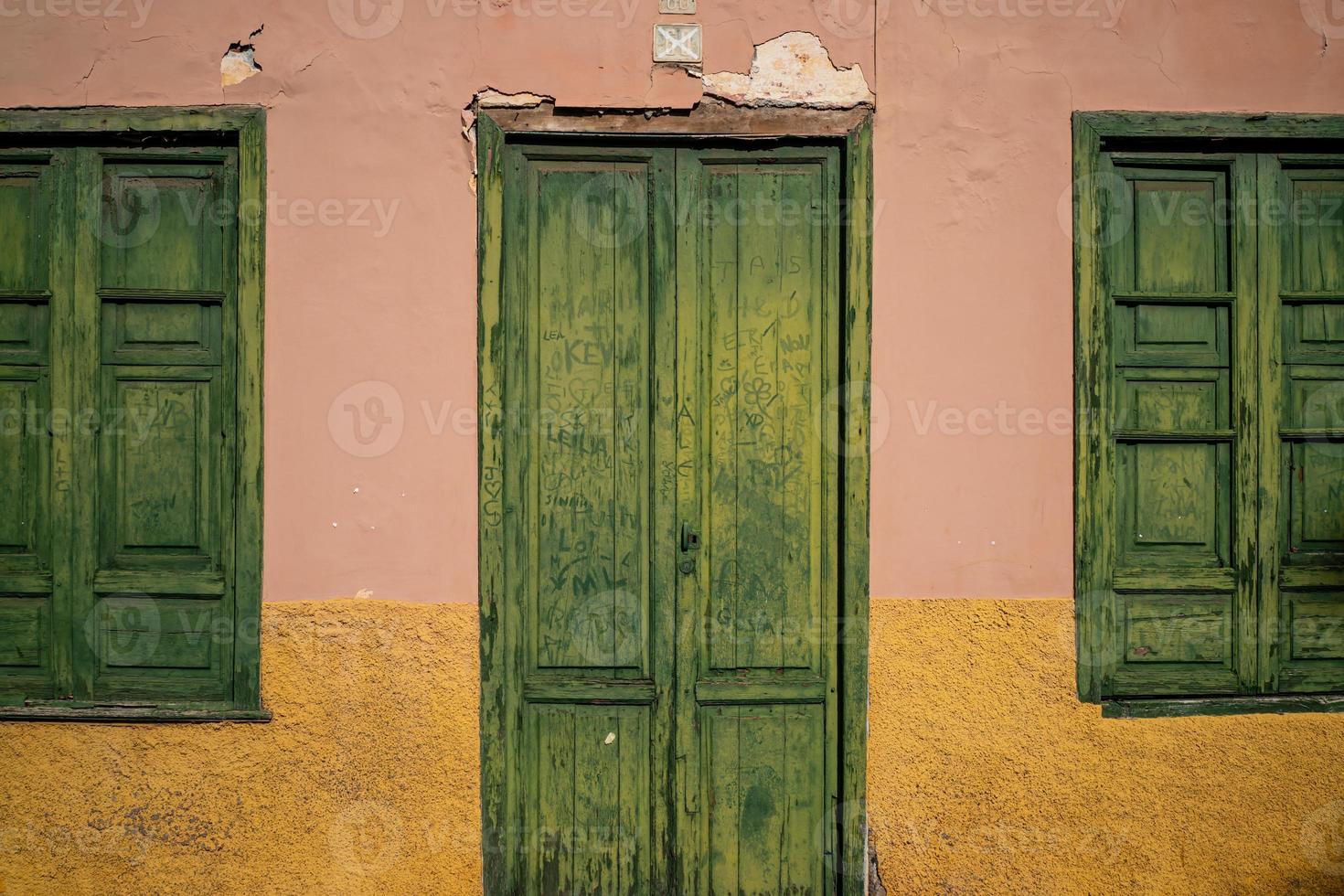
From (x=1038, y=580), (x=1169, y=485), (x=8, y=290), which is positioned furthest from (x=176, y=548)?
(x=1169, y=485)

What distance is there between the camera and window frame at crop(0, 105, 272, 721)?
126 inches

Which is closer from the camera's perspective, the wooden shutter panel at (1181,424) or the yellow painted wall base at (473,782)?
the yellow painted wall base at (473,782)

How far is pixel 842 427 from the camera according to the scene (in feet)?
10.8

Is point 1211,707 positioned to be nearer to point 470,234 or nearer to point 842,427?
point 842,427

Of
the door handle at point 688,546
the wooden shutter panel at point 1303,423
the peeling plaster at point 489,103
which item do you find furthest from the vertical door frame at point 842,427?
the wooden shutter panel at point 1303,423

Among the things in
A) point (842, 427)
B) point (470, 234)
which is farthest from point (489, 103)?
point (842, 427)

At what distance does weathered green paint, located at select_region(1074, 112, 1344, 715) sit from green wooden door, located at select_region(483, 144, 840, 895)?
1114mm

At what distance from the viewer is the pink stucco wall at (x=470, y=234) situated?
10.5 ft

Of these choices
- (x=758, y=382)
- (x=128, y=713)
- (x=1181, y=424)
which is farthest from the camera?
(x=1181, y=424)

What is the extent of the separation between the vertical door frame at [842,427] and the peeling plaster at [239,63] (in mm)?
835

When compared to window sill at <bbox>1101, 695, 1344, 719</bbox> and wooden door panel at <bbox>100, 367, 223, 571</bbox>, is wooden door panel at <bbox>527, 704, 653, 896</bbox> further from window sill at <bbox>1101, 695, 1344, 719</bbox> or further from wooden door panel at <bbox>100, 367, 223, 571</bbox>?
window sill at <bbox>1101, 695, 1344, 719</bbox>

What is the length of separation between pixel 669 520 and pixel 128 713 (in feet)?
6.62

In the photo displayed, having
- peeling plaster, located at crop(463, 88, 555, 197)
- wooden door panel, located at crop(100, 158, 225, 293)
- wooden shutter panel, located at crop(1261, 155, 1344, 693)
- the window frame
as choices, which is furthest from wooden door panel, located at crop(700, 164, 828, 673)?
wooden door panel, located at crop(100, 158, 225, 293)

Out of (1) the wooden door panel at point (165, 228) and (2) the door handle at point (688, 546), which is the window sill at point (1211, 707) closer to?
(2) the door handle at point (688, 546)
